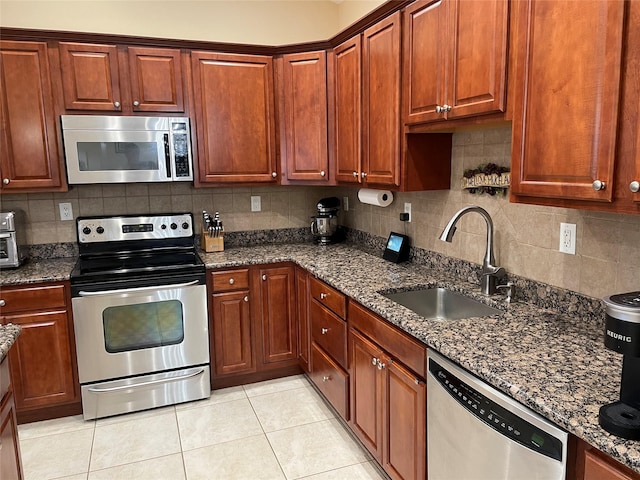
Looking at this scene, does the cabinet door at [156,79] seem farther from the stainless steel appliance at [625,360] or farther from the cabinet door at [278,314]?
the stainless steel appliance at [625,360]

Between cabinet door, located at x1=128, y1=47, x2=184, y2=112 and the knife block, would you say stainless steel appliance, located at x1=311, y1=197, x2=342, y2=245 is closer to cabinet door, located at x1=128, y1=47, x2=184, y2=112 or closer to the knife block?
the knife block

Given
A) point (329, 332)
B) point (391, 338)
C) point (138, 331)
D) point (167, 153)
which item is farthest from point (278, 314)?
point (391, 338)

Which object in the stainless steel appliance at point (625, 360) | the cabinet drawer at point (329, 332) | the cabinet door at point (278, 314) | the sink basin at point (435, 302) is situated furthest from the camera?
the cabinet door at point (278, 314)

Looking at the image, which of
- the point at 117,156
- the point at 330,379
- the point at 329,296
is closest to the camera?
the point at 329,296

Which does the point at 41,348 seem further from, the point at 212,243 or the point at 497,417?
the point at 497,417

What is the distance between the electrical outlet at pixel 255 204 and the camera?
3.62m

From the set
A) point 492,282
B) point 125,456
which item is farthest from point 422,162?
point 125,456

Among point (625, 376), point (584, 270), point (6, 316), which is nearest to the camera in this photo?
point (625, 376)

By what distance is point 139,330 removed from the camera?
289 centimetres

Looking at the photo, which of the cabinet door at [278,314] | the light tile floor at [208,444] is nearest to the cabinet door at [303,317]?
the cabinet door at [278,314]

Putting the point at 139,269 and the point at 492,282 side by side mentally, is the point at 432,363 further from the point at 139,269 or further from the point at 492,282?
the point at 139,269

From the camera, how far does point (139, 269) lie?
9.46 feet

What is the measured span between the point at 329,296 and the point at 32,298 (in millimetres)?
1643

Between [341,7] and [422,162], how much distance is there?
1.87 metres
